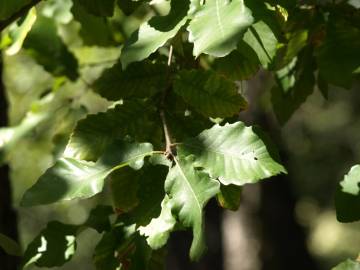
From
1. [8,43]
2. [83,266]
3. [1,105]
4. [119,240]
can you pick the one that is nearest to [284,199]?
[1,105]

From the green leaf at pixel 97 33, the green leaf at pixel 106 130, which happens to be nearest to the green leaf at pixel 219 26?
the green leaf at pixel 106 130

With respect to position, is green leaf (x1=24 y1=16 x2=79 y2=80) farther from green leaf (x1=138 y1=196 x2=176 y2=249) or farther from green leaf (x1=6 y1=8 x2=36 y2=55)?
green leaf (x1=138 y1=196 x2=176 y2=249)

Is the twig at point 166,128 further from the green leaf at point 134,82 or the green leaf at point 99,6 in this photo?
the green leaf at point 99,6

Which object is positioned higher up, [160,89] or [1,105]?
[160,89]

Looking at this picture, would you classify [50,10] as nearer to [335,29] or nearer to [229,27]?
[335,29]

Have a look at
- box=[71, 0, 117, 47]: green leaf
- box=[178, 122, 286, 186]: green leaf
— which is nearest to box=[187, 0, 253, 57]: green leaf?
box=[178, 122, 286, 186]: green leaf

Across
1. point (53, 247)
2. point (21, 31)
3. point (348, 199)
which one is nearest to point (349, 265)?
point (348, 199)
